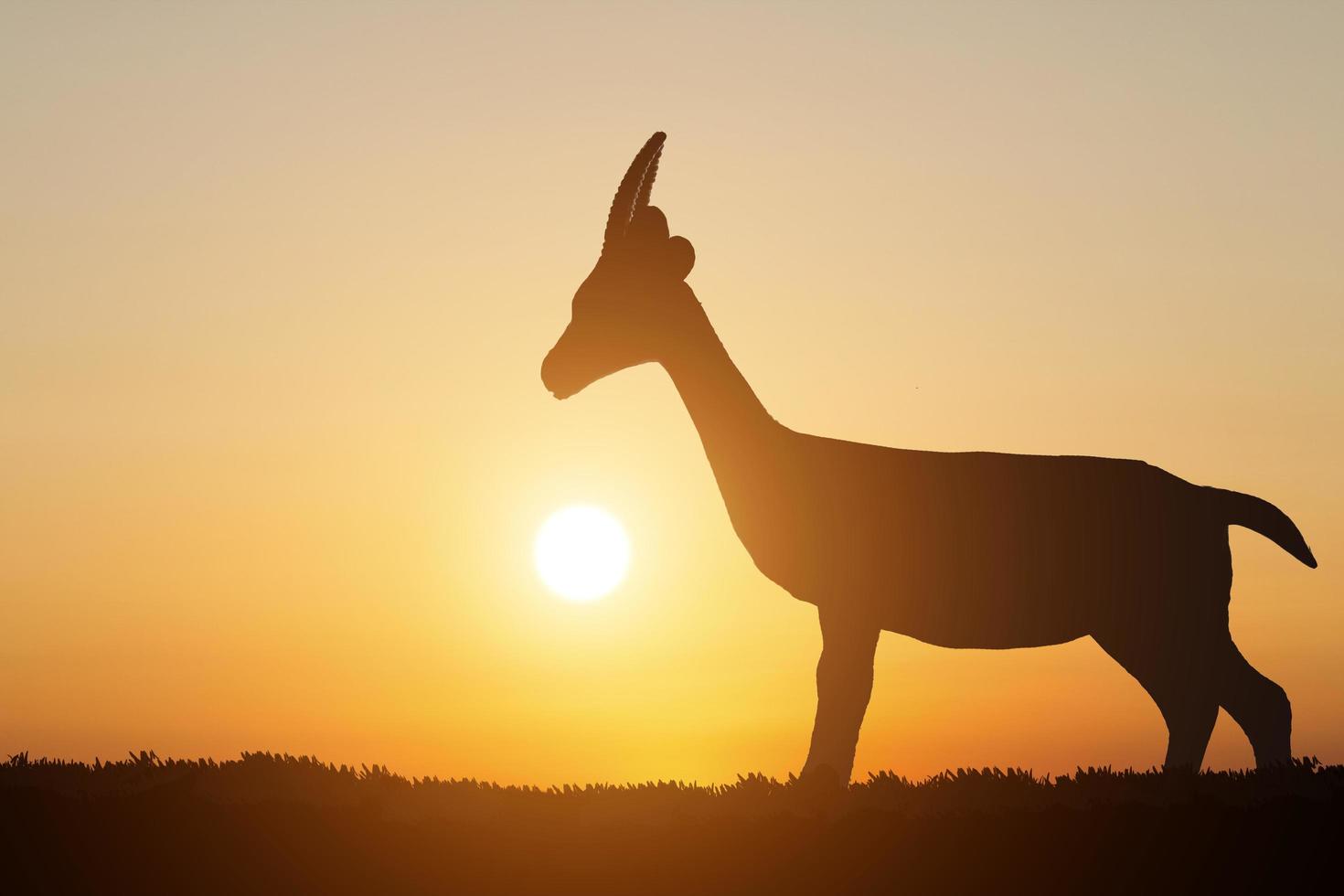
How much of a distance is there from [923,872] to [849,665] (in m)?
2.28

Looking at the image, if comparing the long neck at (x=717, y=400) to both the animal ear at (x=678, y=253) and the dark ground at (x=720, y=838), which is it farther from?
the dark ground at (x=720, y=838)

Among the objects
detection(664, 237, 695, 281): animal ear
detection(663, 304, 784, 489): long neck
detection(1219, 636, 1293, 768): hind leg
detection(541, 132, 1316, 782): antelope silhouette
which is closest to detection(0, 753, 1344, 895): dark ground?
detection(1219, 636, 1293, 768): hind leg

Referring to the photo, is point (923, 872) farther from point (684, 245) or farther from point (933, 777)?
point (684, 245)

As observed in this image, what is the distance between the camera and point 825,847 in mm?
6910

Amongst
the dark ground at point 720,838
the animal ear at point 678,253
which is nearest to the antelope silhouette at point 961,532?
the animal ear at point 678,253

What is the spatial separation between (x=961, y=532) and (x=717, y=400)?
1.69 meters

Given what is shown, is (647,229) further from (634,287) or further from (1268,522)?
(1268,522)

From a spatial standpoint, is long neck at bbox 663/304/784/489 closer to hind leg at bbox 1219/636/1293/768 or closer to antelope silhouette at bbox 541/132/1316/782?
antelope silhouette at bbox 541/132/1316/782

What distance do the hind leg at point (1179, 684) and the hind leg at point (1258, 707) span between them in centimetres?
9

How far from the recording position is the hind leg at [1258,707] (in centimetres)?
942

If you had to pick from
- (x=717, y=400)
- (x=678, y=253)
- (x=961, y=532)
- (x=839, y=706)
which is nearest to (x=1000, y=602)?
(x=961, y=532)

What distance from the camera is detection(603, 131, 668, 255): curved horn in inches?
386

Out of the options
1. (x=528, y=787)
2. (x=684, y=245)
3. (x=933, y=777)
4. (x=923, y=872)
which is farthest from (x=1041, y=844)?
(x=684, y=245)

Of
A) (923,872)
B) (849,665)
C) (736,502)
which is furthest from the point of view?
(736,502)
